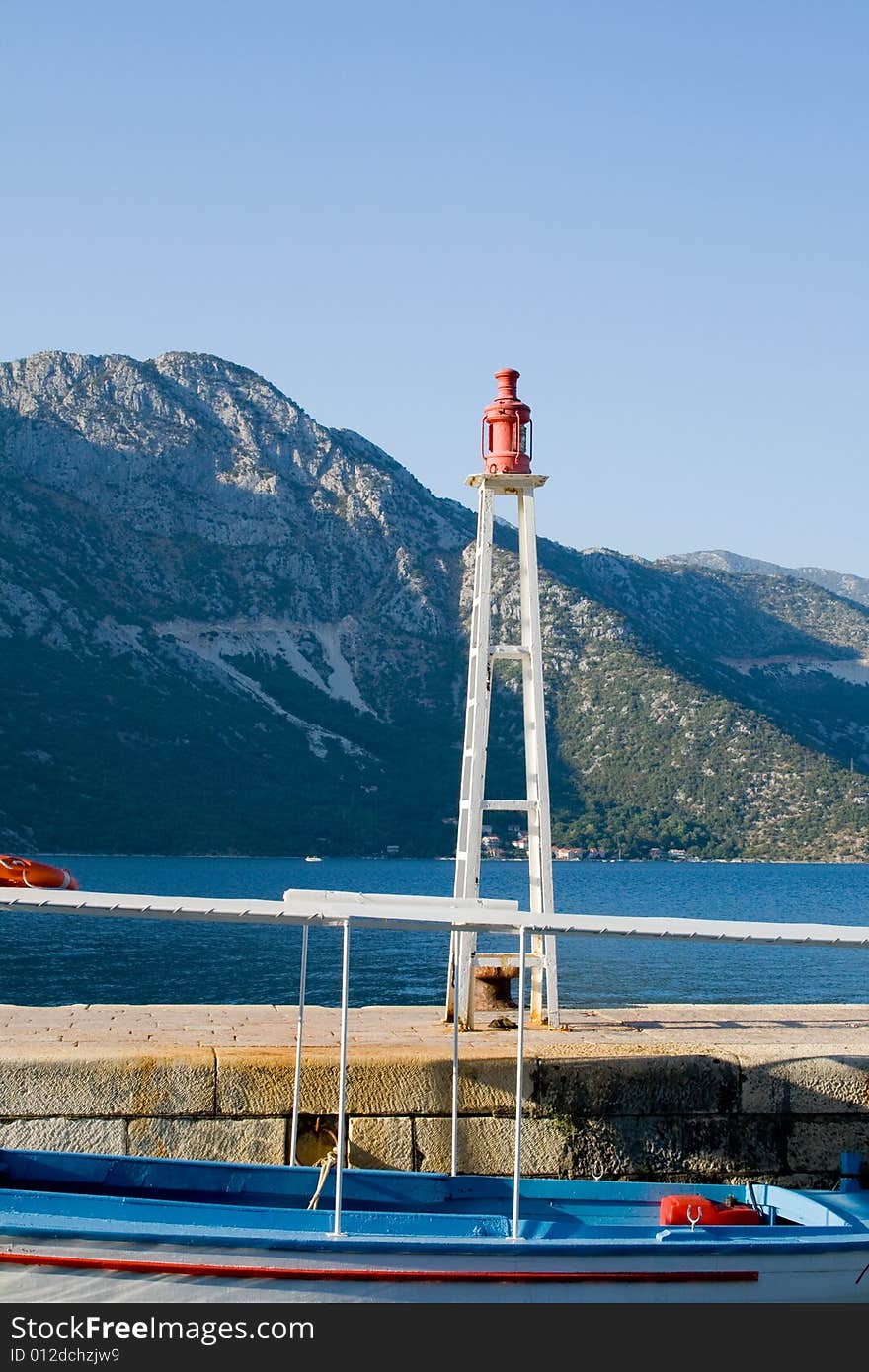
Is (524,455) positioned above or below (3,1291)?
above

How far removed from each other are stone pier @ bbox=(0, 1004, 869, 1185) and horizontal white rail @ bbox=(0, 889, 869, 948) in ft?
6.11

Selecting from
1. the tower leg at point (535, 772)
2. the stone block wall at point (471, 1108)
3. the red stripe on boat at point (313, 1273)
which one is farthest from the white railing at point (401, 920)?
the tower leg at point (535, 772)

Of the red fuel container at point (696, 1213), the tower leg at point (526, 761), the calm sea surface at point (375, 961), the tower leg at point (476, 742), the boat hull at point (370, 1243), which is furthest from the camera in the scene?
the calm sea surface at point (375, 961)

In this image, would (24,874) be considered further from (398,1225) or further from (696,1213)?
(696,1213)

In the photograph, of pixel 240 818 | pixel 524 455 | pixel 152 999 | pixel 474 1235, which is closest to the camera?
pixel 474 1235

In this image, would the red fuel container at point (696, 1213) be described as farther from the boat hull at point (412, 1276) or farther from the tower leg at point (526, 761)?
the tower leg at point (526, 761)

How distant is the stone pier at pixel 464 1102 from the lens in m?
12.3

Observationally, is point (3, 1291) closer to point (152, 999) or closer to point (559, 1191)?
point (559, 1191)

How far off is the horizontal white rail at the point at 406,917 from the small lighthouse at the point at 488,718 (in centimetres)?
413

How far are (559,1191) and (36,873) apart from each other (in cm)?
533

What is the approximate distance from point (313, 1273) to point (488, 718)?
7.39 metres

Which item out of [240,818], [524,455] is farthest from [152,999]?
[240,818]

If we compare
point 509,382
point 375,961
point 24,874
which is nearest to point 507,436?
point 509,382
